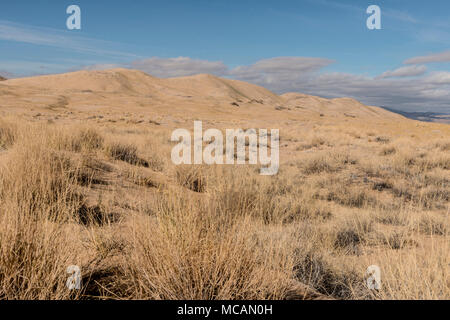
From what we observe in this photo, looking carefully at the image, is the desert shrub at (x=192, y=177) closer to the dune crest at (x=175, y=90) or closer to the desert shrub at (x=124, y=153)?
the desert shrub at (x=124, y=153)

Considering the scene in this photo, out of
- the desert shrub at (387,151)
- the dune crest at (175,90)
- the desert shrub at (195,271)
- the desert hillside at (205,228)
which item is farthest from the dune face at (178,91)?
the desert shrub at (195,271)

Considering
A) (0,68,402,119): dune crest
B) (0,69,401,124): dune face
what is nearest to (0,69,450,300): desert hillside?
(0,68,402,119): dune crest

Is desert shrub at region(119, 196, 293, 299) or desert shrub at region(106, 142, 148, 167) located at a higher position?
desert shrub at region(106, 142, 148, 167)

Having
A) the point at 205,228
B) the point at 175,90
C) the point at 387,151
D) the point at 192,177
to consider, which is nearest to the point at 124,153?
the point at 192,177

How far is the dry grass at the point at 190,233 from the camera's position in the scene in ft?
6.61

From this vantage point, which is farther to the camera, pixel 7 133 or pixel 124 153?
pixel 124 153

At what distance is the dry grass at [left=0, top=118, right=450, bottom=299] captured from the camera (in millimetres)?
2016

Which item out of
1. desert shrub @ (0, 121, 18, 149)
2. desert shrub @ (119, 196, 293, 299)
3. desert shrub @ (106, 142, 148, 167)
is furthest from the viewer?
desert shrub @ (106, 142, 148, 167)

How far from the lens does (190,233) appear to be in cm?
215

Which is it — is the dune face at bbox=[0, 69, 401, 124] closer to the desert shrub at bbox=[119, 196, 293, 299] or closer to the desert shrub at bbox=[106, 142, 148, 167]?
the desert shrub at bbox=[106, 142, 148, 167]

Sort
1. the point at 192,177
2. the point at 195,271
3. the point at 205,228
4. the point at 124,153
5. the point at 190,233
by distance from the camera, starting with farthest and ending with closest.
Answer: the point at 124,153 → the point at 192,177 → the point at 205,228 → the point at 190,233 → the point at 195,271

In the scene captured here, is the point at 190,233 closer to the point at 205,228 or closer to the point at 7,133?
the point at 205,228
